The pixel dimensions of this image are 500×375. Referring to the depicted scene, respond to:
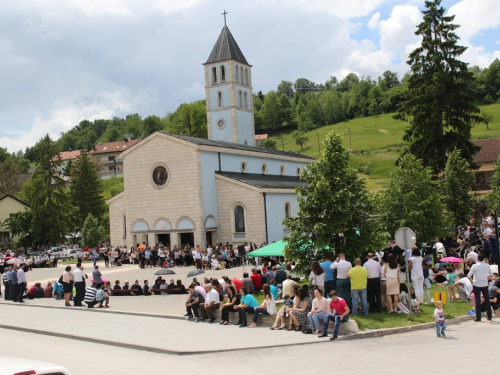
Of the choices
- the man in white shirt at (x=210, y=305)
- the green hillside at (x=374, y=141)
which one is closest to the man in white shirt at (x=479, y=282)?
the man in white shirt at (x=210, y=305)

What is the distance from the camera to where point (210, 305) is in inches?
681

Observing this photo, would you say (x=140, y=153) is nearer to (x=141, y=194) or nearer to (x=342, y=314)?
(x=141, y=194)

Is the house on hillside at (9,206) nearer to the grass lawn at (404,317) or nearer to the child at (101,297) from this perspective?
the child at (101,297)

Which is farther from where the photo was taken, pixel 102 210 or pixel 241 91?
pixel 102 210

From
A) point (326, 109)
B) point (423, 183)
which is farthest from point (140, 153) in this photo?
point (326, 109)

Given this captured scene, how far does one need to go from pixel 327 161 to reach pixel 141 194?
28.9m

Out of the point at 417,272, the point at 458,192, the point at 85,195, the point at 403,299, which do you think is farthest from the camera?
the point at 85,195

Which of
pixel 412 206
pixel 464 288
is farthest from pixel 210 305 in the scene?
pixel 412 206

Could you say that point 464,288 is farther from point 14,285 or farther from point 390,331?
point 14,285

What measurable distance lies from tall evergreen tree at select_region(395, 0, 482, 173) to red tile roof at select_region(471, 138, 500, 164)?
2607cm

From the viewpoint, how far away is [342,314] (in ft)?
46.1

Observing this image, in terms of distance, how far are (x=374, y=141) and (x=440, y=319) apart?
92519 millimetres

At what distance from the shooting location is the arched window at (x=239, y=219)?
4303cm

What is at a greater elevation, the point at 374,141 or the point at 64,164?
the point at 374,141
